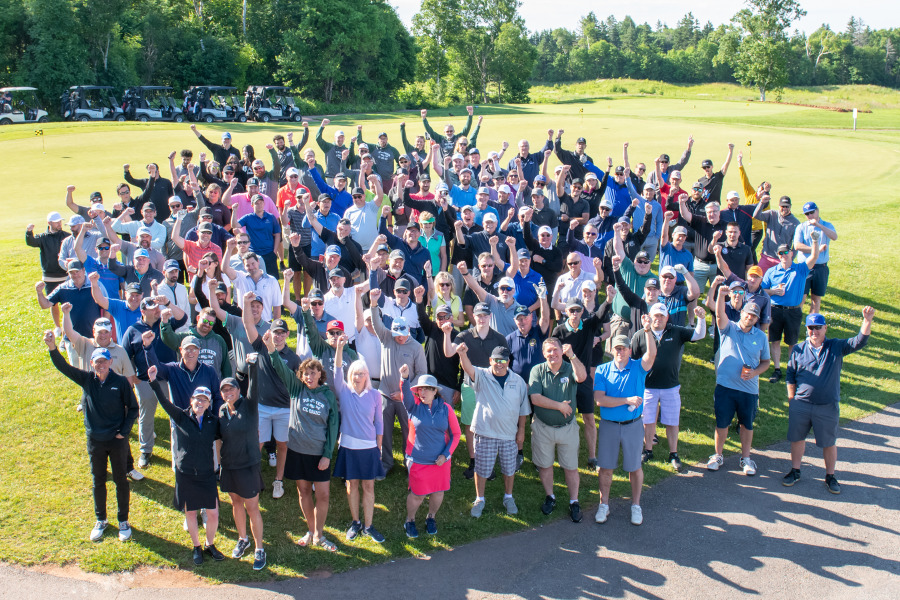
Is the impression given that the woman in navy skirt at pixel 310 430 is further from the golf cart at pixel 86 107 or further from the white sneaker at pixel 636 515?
the golf cart at pixel 86 107

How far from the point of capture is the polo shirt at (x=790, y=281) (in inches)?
428

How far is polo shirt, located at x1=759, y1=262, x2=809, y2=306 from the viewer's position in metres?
10.9

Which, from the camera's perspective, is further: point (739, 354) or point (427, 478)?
point (739, 354)

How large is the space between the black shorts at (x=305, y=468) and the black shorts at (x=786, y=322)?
7.54 meters

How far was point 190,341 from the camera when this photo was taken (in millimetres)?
7457

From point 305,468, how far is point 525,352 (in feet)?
8.98

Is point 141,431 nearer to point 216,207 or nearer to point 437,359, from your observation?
point 437,359

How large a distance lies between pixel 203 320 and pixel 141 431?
202 cm

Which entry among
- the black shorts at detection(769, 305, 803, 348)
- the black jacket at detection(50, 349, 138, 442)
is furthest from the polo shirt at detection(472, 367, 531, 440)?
the black shorts at detection(769, 305, 803, 348)

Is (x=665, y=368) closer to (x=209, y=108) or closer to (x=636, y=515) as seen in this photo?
(x=636, y=515)

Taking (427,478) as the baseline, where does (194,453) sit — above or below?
above

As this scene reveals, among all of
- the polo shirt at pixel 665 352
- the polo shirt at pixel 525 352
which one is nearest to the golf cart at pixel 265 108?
the polo shirt at pixel 525 352

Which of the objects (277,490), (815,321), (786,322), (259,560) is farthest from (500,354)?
(786,322)

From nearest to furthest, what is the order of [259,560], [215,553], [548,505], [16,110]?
[259,560] → [215,553] → [548,505] → [16,110]
